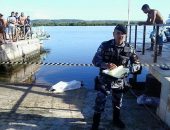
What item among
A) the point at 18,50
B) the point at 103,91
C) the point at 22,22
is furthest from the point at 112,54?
the point at 22,22

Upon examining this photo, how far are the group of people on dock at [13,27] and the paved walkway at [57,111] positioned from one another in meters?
9.32

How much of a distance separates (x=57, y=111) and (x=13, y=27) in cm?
1285

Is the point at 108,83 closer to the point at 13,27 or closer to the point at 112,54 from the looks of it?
the point at 112,54

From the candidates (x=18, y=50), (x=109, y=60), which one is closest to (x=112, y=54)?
(x=109, y=60)

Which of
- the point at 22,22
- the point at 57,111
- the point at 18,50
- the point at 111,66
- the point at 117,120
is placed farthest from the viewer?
the point at 22,22

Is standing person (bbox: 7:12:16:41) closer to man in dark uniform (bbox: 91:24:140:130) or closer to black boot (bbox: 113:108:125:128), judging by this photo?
black boot (bbox: 113:108:125:128)

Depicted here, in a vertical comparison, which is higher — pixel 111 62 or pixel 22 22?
pixel 22 22

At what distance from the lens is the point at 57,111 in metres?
7.17

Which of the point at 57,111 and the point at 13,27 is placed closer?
the point at 57,111

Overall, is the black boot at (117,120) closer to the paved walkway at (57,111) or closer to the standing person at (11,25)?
the paved walkway at (57,111)

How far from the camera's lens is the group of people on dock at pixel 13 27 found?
58.8ft

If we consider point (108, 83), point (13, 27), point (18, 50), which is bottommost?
point (18, 50)

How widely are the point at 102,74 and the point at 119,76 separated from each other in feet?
0.89

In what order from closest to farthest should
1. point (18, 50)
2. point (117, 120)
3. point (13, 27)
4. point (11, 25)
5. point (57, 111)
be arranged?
point (117, 120), point (57, 111), point (11, 25), point (13, 27), point (18, 50)
